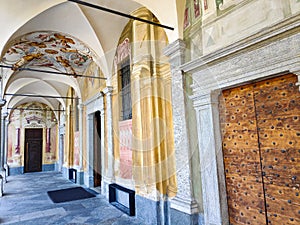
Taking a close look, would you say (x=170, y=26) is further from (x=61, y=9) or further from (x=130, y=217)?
(x=130, y=217)

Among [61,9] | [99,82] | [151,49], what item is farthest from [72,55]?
[151,49]

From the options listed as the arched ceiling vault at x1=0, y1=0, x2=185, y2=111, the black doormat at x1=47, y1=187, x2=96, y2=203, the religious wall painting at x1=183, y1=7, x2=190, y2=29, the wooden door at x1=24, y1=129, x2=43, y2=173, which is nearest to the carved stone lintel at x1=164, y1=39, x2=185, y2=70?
the arched ceiling vault at x1=0, y1=0, x2=185, y2=111

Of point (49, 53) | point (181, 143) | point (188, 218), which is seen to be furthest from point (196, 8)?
point (49, 53)

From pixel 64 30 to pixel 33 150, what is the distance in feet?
43.7

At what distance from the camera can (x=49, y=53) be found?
7.87m

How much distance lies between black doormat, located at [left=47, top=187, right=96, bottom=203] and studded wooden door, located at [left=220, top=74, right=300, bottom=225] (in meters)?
5.95

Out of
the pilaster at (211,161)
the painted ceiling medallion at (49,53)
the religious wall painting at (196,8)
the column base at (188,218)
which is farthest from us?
the painted ceiling medallion at (49,53)

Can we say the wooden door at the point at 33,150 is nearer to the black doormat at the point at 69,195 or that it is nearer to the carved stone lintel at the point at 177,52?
the black doormat at the point at 69,195

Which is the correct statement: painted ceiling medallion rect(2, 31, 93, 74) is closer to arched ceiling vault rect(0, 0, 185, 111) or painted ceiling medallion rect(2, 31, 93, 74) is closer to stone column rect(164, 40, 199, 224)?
arched ceiling vault rect(0, 0, 185, 111)

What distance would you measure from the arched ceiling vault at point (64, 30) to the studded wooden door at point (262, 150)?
1747 millimetres

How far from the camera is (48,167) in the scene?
16.8 meters

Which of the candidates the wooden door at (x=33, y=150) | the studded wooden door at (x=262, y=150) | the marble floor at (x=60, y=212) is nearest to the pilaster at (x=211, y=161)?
Answer: the studded wooden door at (x=262, y=150)

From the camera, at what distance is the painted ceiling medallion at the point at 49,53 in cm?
666

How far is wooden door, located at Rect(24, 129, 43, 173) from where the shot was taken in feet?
53.7
